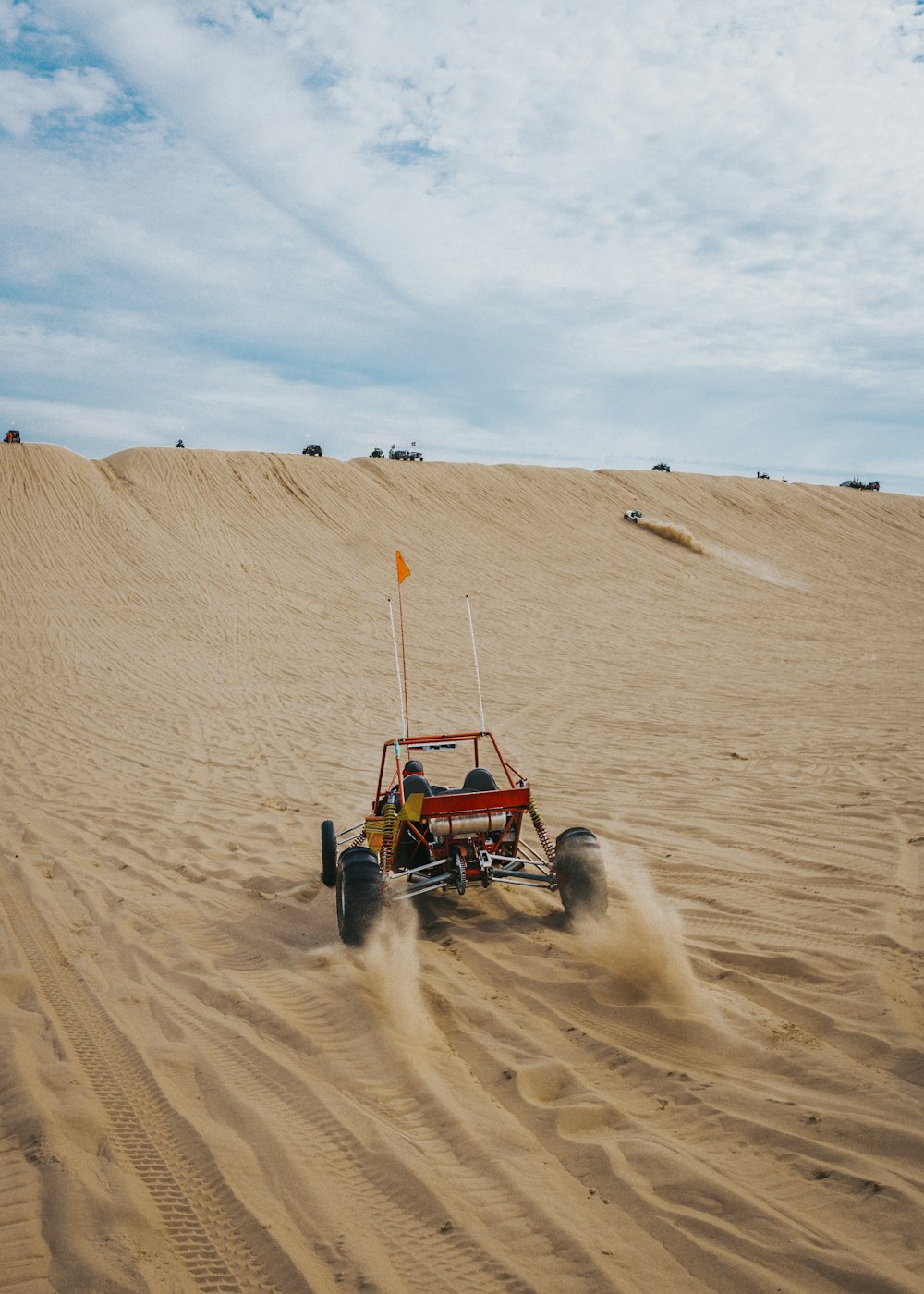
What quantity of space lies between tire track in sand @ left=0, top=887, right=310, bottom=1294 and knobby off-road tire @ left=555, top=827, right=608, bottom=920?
2.48 m

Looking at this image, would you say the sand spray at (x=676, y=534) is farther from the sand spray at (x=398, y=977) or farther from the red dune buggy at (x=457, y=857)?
the sand spray at (x=398, y=977)

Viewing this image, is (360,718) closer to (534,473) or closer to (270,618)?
(270,618)

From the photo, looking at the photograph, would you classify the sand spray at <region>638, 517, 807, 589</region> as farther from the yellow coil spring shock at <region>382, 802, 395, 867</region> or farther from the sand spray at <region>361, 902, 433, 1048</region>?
the sand spray at <region>361, 902, 433, 1048</region>

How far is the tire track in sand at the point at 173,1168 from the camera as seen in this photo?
2.54 metres

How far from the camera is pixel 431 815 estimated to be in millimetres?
5094

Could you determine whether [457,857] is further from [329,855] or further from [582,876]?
[329,855]

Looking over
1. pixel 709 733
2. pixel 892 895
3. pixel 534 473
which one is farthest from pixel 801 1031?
pixel 534 473

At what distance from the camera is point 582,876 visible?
4.95 meters

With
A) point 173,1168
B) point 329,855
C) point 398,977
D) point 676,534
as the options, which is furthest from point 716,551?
point 173,1168

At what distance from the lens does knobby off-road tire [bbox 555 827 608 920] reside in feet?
16.2

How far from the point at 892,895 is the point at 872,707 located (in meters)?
7.62

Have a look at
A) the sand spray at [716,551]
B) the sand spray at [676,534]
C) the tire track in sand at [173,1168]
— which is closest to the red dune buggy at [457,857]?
the tire track in sand at [173,1168]

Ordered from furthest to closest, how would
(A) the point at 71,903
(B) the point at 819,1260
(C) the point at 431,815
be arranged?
1. (A) the point at 71,903
2. (C) the point at 431,815
3. (B) the point at 819,1260

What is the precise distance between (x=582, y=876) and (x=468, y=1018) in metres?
1.20
